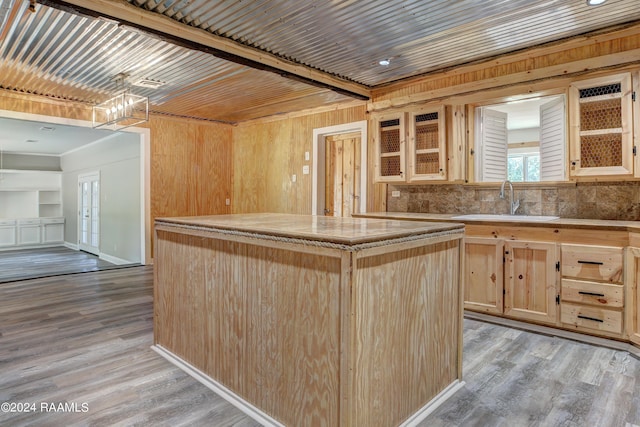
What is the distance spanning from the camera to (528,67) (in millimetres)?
3621

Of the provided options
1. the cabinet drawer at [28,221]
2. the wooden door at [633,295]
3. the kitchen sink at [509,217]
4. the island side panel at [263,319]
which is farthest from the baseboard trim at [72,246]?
the wooden door at [633,295]

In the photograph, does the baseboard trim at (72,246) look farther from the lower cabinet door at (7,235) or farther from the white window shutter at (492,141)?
the white window shutter at (492,141)

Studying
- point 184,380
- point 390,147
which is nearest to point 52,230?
point 390,147

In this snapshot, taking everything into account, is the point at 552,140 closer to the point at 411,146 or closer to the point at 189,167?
the point at 411,146

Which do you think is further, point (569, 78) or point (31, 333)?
point (569, 78)

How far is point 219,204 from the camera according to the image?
6.94 m

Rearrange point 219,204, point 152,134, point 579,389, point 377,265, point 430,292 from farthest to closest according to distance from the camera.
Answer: point 219,204 < point 152,134 < point 579,389 < point 430,292 < point 377,265

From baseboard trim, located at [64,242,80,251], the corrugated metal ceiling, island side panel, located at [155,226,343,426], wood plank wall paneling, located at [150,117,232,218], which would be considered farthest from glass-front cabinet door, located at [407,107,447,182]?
baseboard trim, located at [64,242,80,251]

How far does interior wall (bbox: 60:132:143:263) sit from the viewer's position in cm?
632

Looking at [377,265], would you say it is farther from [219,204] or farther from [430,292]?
[219,204]

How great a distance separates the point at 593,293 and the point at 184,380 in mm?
2960

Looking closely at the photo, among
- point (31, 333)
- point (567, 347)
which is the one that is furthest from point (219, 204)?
point (567, 347)

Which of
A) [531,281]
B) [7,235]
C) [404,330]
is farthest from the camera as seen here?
[7,235]

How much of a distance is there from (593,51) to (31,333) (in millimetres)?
5200
